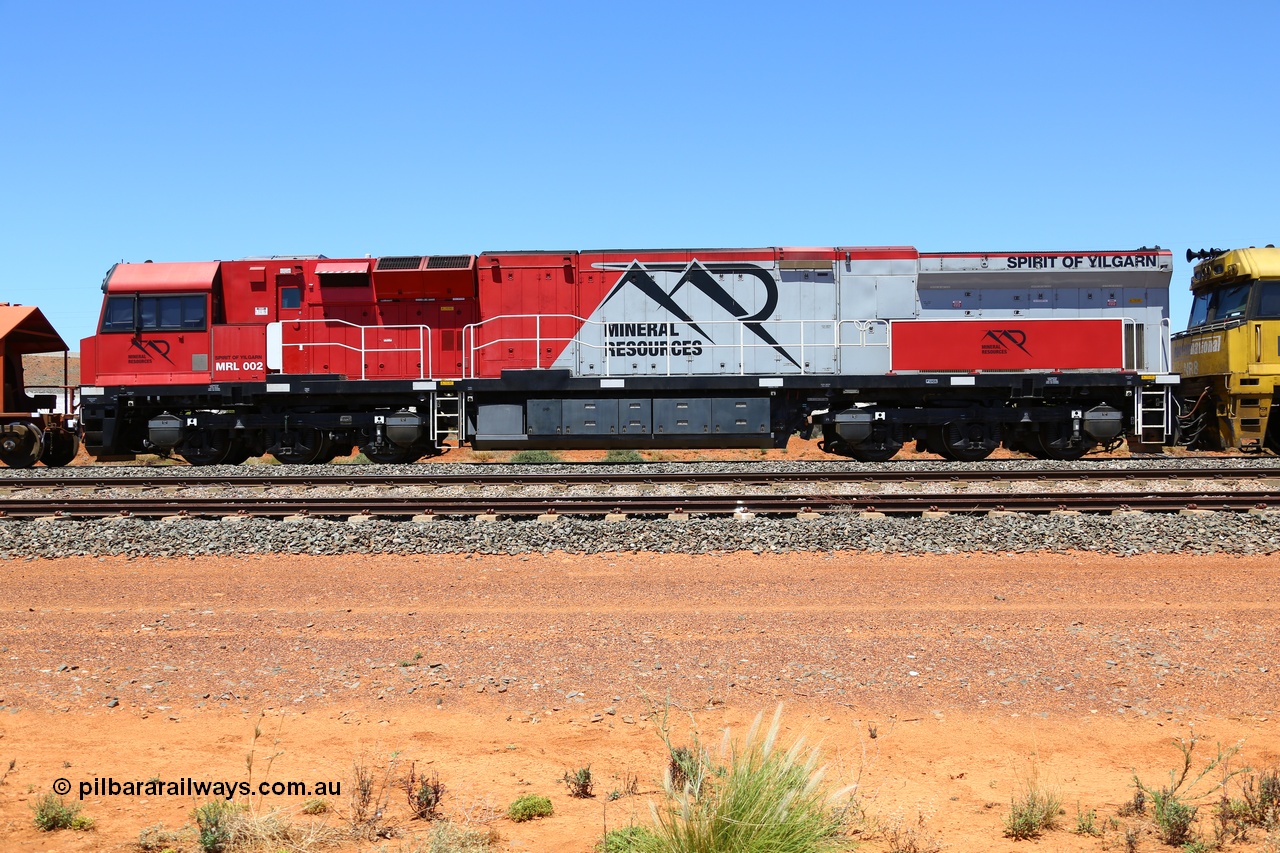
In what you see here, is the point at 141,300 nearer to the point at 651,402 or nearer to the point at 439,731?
the point at 651,402

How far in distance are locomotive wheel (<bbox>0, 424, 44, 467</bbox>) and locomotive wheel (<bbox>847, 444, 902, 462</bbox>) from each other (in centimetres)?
1574

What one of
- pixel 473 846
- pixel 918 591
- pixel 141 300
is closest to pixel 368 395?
pixel 141 300

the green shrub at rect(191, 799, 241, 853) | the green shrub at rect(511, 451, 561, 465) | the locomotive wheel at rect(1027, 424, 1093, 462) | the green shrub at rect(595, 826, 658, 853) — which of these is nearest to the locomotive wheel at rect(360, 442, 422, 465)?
the green shrub at rect(511, 451, 561, 465)

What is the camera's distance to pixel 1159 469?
48.4 feet

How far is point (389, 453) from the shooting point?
56.3 feet

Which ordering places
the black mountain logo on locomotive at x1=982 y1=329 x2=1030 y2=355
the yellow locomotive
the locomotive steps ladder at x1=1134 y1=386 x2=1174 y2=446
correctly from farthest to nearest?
1. the black mountain logo on locomotive at x1=982 y1=329 x2=1030 y2=355
2. the yellow locomotive
3. the locomotive steps ladder at x1=1134 y1=386 x2=1174 y2=446

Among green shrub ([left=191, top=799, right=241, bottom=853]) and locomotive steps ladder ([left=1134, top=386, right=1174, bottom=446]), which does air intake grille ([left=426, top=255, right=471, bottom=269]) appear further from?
green shrub ([left=191, top=799, right=241, bottom=853])

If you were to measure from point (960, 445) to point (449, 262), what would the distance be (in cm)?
988

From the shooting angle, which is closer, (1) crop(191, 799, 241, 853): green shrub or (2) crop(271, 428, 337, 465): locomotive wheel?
(1) crop(191, 799, 241, 853): green shrub

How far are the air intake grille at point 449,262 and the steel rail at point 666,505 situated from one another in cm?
616

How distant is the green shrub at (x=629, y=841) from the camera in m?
3.65

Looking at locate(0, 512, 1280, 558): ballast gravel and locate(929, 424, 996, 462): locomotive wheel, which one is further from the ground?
locate(929, 424, 996, 462): locomotive wheel

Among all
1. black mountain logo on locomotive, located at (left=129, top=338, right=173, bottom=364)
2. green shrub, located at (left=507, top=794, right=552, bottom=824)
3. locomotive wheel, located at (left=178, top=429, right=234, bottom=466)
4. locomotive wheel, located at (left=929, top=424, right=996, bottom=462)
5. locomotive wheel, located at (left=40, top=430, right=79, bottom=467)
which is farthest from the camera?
locomotive wheel, located at (left=40, top=430, right=79, bottom=467)

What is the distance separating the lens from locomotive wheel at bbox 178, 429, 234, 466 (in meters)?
17.0
